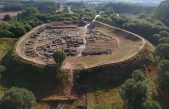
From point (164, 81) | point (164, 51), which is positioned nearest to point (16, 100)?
point (164, 81)

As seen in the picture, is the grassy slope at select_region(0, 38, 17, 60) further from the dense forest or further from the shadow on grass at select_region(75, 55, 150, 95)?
the shadow on grass at select_region(75, 55, 150, 95)

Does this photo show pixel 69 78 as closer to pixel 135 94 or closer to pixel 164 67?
pixel 135 94

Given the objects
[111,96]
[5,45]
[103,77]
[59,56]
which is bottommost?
[5,45]

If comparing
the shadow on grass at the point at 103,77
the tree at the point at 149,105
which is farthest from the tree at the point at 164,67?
the tree at the point at 149,105

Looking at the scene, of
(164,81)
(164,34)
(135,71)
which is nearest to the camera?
(164,81)

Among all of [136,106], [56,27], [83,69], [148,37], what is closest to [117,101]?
[136,106]

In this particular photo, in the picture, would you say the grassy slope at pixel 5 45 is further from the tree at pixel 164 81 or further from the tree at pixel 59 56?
the tree at pixel 164 81

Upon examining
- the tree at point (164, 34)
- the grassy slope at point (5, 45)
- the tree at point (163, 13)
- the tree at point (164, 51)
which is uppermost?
the tree at point (164, 51)

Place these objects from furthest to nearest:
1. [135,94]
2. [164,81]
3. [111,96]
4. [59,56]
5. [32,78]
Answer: [59,56] → [32,78] → [111,96] → [164,81] → [135,94]

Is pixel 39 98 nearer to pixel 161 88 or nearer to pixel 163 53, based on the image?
pixel 161 88

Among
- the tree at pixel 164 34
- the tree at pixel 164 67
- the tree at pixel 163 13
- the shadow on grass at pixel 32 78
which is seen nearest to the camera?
the tree at pixel 164 67

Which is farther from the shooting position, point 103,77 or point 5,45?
point 5,45
